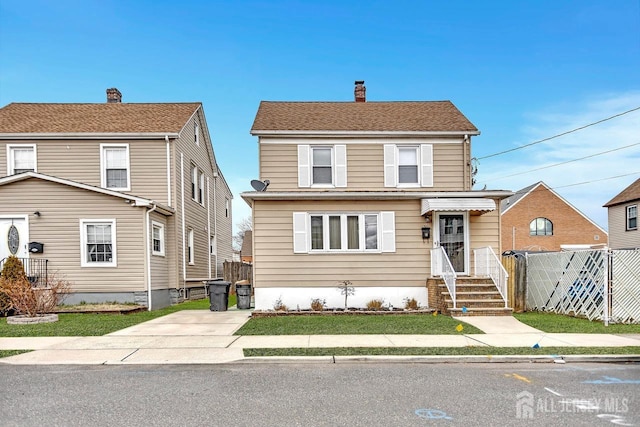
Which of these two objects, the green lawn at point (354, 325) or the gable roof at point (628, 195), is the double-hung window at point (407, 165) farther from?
the gable roof at point (628, 195)

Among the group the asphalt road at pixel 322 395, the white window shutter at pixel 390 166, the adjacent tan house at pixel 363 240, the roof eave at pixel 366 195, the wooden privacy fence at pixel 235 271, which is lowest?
the wooden privacy fence at pixel 235 271

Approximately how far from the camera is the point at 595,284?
10484mm

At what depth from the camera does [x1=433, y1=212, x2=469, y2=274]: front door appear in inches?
514

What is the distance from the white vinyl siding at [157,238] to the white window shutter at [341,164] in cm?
662

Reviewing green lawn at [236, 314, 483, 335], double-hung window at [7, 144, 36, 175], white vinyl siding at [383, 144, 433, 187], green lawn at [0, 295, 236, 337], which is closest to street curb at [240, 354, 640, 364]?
green lawn at [236, 314, 483, 335]

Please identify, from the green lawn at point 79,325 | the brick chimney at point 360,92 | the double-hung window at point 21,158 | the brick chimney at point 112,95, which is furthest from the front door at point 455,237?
the brick chimney at point 112,95

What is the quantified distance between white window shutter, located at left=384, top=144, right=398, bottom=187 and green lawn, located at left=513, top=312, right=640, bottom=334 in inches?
225

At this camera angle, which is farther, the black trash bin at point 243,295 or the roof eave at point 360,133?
the roof eave at point 360,133

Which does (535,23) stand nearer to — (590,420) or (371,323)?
(371,323)

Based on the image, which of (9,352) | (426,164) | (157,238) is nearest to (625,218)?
(426,164)

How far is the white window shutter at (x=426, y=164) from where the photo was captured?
46.8ft

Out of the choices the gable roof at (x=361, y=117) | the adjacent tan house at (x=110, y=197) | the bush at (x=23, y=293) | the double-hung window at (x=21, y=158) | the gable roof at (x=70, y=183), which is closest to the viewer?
the bush at (x=23, y=293)

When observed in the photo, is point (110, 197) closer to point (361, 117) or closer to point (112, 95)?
point (112, 95)

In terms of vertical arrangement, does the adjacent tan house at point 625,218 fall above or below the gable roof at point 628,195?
below
